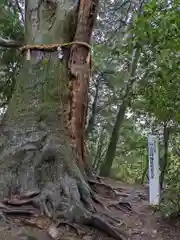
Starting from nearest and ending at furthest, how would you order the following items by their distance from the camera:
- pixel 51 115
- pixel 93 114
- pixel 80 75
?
pixel 51 115 → pixel 80 75 → pixel 93 114

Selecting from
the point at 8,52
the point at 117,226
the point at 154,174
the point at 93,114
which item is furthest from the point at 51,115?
the point at 93,114

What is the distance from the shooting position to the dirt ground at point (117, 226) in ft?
12.0

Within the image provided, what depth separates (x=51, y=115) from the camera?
4.96 m

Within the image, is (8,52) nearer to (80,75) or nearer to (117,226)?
(80,75)

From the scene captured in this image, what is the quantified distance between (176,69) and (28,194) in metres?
2.67

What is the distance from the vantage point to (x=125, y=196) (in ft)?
22.0

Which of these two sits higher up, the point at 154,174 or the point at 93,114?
the point at 93,114

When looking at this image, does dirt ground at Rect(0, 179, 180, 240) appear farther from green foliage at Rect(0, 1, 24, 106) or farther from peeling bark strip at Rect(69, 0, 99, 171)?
green foliage at Rect(0, 1, 24, 106)

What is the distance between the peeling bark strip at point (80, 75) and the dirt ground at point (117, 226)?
2.67ft

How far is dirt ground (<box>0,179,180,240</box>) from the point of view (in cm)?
366

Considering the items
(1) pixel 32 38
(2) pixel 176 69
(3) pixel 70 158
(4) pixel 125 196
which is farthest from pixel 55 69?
(4) pixel 125 196

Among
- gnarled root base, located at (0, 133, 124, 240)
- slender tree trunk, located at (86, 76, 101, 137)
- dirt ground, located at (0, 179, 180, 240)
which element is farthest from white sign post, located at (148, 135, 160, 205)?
slender tree trunk, located at (86, 76, 101, 137)

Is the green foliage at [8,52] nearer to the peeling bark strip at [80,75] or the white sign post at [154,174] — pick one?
the peeling bark strip at [80,75]

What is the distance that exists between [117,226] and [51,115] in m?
1.77
